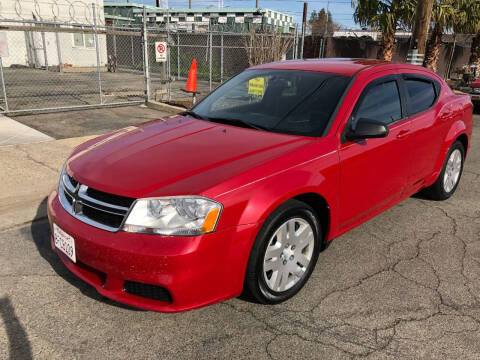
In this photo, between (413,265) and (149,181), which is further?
(413,265)

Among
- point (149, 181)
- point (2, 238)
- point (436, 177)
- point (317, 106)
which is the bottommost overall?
point (2, 238)

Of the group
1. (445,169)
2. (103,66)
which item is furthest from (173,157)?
(103,66)

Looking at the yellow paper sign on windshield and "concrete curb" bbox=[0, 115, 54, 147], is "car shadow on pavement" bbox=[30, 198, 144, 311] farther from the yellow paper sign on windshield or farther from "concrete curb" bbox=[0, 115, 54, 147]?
"concrete curb" bbox=[0, 115, 54, 147]

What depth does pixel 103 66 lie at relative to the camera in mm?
23797

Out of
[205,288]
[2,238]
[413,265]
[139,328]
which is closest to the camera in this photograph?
[205,288]

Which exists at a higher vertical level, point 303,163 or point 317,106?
point 317,106

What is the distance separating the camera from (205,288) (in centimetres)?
244

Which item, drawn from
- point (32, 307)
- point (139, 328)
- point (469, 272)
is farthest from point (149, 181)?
point (469, 272)

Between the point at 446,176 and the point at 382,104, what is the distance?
1.74 m

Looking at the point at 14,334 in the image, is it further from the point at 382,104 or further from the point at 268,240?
the point at 382,104

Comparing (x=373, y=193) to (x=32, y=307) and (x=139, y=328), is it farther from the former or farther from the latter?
(x=32, y=307)

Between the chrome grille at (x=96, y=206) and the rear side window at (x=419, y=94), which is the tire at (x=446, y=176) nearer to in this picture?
the rear side window at (x=419, y=94)

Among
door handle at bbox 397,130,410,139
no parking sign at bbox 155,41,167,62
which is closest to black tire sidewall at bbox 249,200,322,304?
door handle at bbox 397,130,410,139

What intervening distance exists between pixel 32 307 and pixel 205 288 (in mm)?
1297
